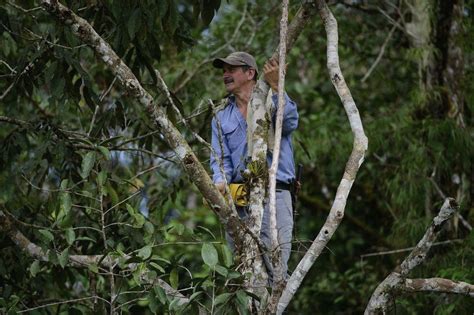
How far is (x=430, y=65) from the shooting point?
6.80 metres

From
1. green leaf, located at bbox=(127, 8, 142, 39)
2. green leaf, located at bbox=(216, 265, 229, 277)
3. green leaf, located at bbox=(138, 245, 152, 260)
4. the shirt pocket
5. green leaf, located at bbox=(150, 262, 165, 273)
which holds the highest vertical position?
green leaf, located at bbox=(127, 8, 142, 39)

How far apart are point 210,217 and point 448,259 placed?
Result: 364 cm

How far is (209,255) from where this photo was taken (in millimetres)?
3438

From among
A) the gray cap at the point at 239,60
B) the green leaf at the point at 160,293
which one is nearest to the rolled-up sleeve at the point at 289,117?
the gray cap at the point at 239,60

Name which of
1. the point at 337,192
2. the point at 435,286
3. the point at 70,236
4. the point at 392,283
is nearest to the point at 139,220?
the point at 70,236

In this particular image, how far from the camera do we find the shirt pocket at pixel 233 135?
4254 mm

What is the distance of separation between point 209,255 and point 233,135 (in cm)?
95

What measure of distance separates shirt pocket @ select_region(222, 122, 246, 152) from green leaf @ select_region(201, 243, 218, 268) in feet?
2.89

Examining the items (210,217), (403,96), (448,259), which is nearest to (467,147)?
(448,259)

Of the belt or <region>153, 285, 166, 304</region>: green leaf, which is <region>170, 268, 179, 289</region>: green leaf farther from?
the belt

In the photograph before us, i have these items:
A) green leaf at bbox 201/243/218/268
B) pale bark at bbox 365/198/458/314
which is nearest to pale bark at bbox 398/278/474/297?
pale bark at bbox 365/198/458/314

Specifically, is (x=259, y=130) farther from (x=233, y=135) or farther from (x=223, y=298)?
(x=223, y=298)

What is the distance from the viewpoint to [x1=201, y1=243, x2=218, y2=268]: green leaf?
342 centimetres

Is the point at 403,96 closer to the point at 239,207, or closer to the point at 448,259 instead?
the point at 448,259
